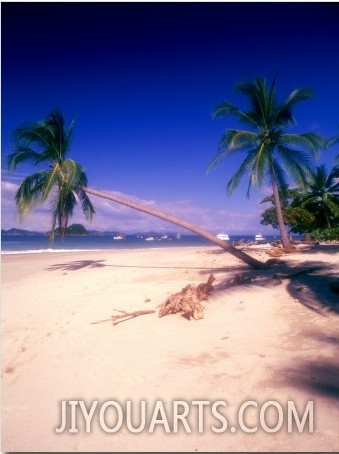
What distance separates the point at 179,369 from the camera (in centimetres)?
358

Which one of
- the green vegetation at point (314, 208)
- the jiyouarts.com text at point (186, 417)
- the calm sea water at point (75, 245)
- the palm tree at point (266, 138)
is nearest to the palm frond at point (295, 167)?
the palm tree at point (266, 138)

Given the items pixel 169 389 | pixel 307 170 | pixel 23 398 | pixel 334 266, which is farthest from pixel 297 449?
pixel 307 170

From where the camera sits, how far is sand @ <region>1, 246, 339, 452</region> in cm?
255

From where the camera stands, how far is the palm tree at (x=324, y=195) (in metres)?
22.2

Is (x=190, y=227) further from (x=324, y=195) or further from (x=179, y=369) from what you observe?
(x=324, y=195)

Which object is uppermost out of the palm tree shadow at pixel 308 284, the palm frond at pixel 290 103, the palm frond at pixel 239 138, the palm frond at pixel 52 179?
the palm frond at pixel 290 103

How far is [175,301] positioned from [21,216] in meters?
7.25

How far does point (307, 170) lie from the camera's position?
13609mm

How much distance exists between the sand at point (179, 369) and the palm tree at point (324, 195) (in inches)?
709

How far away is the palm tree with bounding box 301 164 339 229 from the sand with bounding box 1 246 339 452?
709 inches

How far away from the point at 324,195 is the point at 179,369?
23.0m

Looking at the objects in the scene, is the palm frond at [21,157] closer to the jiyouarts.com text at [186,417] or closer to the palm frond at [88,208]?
the palm frond at [88,208]

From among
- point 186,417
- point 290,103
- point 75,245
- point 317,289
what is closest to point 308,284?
point 317,289

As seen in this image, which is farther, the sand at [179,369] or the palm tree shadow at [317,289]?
the palm tree shadow at [317,289]
